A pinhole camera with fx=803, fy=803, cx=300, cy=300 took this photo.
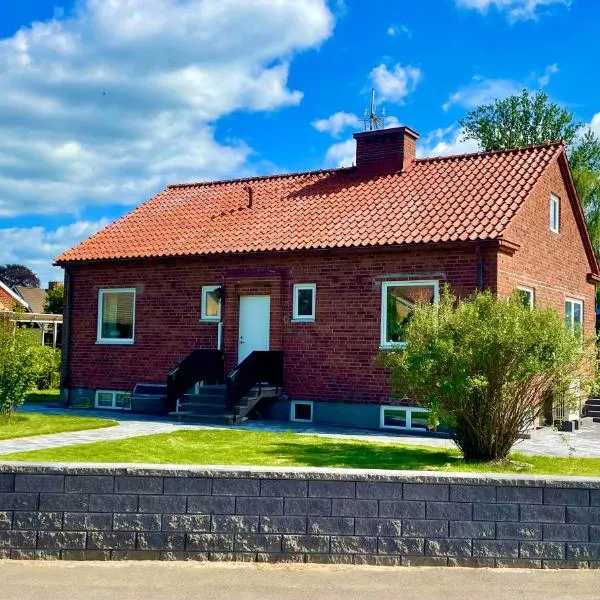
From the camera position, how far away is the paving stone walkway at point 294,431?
12555 mm

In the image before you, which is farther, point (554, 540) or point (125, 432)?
point (125, 432)

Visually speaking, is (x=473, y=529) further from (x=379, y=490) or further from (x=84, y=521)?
(x=84, y=521)

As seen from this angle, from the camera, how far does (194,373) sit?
18.0 meters

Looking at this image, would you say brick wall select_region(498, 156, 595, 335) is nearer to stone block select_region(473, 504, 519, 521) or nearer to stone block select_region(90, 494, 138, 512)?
stone block select_region(473, 504, 519, 521)

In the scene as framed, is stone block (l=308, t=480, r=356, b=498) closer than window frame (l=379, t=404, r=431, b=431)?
Yes

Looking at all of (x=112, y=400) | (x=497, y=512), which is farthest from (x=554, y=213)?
(x=497, y=512)

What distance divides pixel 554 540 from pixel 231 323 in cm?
1219

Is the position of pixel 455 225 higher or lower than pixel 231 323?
higher

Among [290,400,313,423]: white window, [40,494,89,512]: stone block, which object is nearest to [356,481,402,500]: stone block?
[40,494,89,512]: stone block

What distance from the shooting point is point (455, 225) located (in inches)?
640

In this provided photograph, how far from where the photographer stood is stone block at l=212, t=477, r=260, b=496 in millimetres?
6953

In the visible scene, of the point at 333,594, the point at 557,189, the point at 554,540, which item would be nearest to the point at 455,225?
the point at 557,189

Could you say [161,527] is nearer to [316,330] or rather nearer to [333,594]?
[333,594]

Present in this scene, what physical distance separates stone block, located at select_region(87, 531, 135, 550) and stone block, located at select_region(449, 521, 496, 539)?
A: 2785mm
